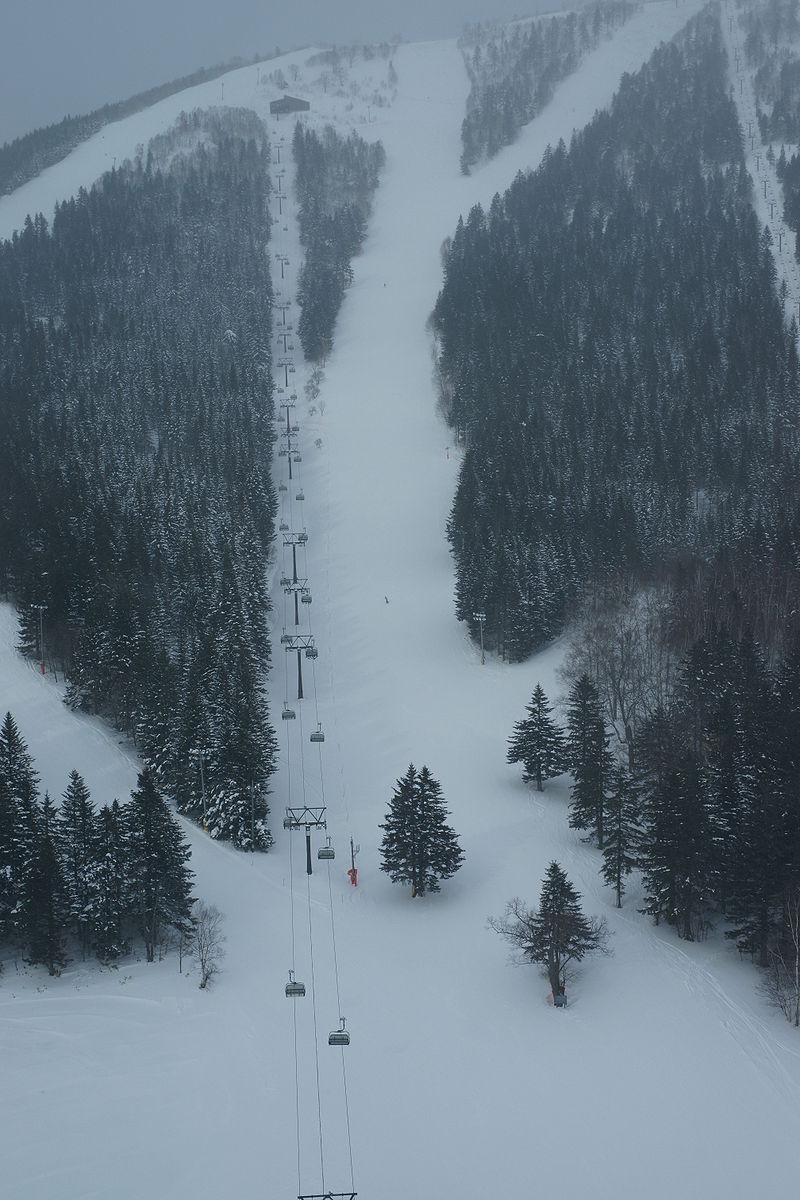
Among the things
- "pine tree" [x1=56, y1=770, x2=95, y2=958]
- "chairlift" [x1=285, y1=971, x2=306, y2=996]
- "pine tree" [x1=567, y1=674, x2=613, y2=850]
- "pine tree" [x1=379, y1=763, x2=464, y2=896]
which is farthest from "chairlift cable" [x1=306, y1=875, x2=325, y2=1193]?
"pine tree" [x1=567, y1=674, x2=613, y2=850]

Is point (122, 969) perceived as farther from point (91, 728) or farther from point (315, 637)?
point (315, 637)

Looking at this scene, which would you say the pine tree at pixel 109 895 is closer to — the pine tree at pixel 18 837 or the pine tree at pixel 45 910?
the pine tree at pixel 45 910

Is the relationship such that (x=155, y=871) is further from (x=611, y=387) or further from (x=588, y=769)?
(x=611, y=387)

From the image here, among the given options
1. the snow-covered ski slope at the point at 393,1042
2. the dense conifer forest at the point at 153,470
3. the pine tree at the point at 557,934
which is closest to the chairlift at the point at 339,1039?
the snow-covered ski slope at the point at 393,1042

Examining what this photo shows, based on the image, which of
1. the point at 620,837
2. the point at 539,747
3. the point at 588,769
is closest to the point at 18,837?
the point at 620,837

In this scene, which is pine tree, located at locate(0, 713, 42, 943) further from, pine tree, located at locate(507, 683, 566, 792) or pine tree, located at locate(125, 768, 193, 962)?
pine tree, located at locate(507, 683, 566, 792)
